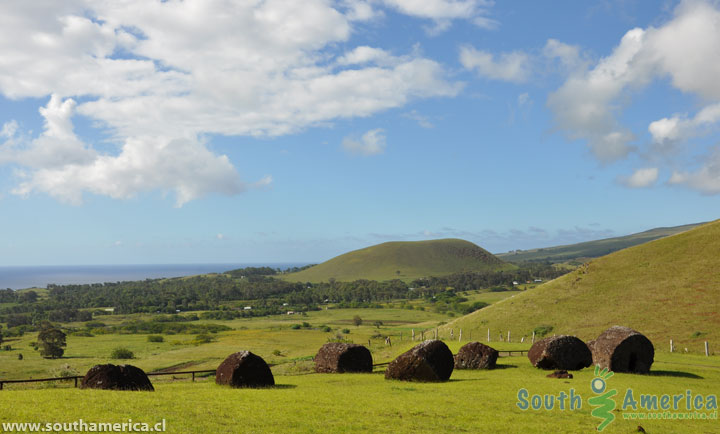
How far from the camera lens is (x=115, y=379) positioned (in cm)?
2702

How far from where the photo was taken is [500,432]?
19.5 meters

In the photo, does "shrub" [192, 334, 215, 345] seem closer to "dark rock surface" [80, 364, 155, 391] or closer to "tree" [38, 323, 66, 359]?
"tree" [38, 323, 66, 359]

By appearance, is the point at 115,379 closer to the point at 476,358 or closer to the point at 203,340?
the point at 476,358

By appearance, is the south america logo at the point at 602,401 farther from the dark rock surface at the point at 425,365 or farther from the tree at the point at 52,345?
the tree at the point at 52,345

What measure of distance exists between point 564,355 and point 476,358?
7.24 metres

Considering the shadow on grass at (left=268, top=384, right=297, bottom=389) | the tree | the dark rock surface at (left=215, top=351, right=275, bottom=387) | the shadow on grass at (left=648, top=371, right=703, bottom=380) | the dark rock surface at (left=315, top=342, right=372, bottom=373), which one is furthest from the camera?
the tree

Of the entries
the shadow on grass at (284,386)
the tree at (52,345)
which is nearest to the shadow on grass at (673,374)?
the shadow on grass at (284,386)

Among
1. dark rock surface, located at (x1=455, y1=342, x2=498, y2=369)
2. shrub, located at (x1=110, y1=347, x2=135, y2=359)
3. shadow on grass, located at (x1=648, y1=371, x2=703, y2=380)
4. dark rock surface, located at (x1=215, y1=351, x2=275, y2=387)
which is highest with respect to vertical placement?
dark rock surface, located at (x1=215, y1=351, x2=275, y2=387)

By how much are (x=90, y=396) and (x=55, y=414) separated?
4.86 meters

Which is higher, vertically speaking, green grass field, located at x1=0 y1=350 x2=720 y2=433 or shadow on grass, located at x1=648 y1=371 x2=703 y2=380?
green grass field, located at x1=0 y1=350 x2=720 y2=433

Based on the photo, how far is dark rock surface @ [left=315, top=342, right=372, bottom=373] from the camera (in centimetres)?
4134

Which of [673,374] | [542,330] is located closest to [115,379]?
[673,374]

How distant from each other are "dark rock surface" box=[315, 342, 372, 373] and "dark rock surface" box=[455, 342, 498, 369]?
27.6ft

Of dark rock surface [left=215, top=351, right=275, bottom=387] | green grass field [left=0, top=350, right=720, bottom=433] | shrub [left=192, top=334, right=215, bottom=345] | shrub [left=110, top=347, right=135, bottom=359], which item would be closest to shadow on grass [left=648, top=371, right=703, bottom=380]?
green grass field [left=0, top=350, right=720, bottom=433]
